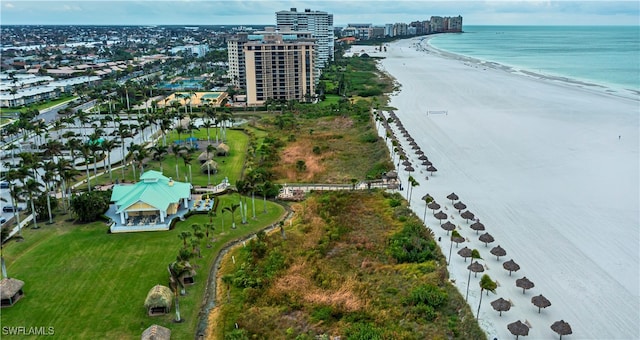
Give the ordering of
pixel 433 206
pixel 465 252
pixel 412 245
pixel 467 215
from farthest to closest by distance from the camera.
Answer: pixel 433 206 < pixel 467 215 < pixel 412 245 < pixel 465 252

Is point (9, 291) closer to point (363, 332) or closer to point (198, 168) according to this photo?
point (363, 332)

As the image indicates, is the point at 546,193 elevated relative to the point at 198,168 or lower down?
elevated

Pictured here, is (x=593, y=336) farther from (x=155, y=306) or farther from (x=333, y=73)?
(x=333, y=73)

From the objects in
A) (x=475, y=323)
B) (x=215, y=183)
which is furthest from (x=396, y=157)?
(x=475, y=323)

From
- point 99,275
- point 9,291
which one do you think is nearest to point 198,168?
point 99,275

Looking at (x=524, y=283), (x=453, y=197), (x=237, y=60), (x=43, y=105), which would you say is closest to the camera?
(x=524, y=283)

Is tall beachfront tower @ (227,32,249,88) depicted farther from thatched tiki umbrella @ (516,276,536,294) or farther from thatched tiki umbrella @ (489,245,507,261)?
thatched tiki umbrella @ (516,276,536,294)
